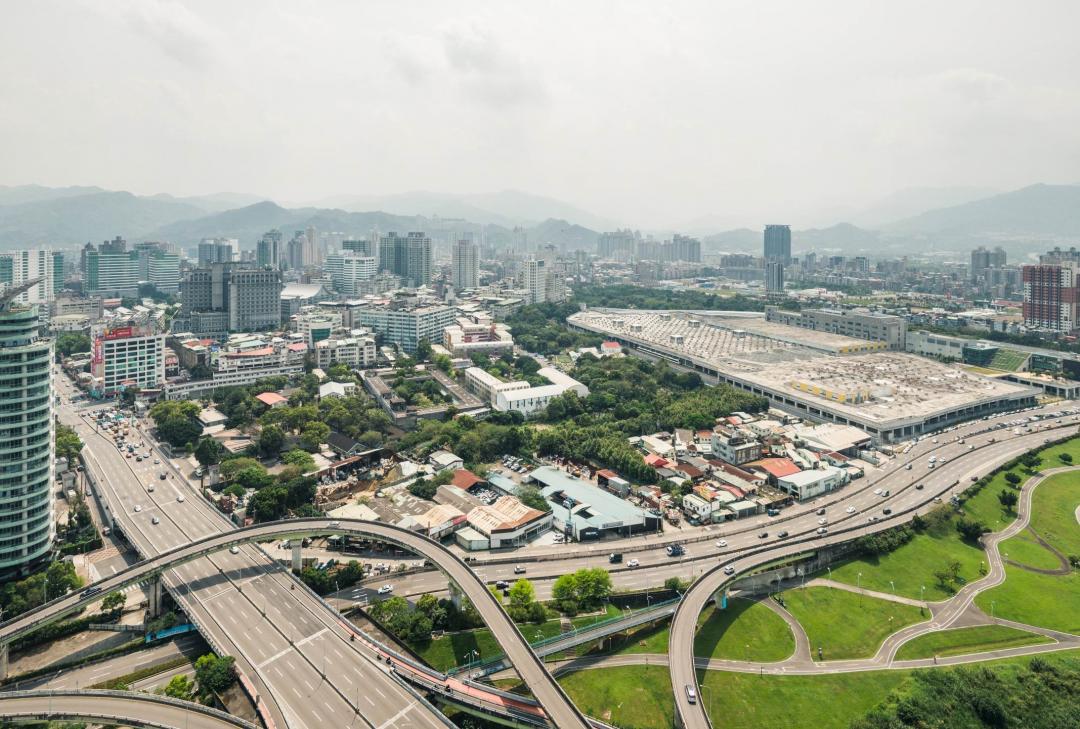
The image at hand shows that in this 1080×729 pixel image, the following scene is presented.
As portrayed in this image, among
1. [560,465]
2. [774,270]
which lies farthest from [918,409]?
[774,270]

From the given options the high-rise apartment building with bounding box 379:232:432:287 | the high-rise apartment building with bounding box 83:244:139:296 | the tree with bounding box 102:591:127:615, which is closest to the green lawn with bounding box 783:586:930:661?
the tree with bounding box 102:591:127:615

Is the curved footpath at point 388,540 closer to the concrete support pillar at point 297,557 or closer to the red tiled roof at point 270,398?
the concrete support pillar at point 297,557

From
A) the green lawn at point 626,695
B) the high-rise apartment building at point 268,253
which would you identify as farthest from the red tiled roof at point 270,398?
the high-rise apartment building at point 268,253

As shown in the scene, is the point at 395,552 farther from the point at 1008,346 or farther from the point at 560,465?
the point at 1008,346

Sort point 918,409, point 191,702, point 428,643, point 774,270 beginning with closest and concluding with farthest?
1. point 191,702
2. point 428,643
3. point 918,409
4. point 774,270

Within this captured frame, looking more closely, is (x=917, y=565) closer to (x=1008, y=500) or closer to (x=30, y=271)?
(x=1008, y=500)

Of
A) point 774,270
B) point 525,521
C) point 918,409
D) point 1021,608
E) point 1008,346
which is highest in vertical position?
Answer: point 774,270
